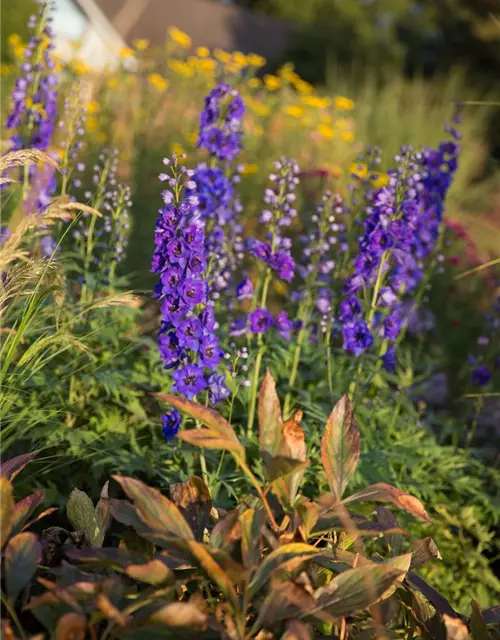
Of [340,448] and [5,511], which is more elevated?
[340,448]

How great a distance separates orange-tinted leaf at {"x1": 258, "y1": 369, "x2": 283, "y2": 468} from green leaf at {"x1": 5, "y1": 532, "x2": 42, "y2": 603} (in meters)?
0.55

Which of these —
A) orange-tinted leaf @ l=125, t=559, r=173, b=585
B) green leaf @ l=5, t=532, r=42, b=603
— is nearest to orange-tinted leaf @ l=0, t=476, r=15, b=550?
green leaf @ l=5, t=532, r=42, b=603

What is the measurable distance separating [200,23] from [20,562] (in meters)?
33.3

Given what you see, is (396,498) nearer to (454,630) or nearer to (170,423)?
(454,630)

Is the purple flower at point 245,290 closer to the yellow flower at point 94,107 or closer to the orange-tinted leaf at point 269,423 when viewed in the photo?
the orange-tinted leaf at point 269,423

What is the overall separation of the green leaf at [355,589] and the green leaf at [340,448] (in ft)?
0.83

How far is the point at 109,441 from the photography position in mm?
2801

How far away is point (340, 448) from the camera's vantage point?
73.5 inches

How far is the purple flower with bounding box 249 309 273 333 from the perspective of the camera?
9.36 ft

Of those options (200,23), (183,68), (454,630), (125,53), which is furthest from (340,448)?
(200,23)

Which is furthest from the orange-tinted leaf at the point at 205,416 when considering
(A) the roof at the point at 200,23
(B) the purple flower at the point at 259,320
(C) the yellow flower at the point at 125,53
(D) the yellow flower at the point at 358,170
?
(A) the roof at the point at 200,23

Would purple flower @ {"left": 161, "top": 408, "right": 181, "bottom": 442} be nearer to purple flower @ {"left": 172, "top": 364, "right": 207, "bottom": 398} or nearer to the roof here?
purple flower @ {"left": 172, "top": 364, "right": 207, "bottom": 398}

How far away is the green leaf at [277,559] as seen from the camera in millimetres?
1604

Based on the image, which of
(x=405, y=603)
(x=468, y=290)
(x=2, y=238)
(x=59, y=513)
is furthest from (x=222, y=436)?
(x=468, y=290)
